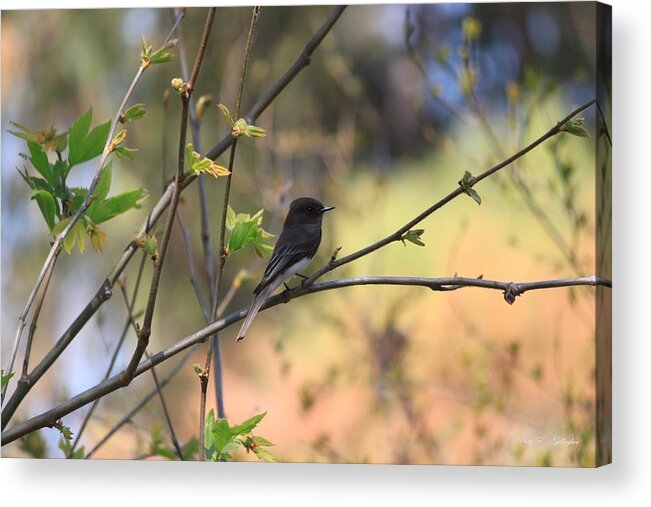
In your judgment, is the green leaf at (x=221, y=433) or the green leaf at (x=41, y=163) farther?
the green leaf at (x=41, y=163)

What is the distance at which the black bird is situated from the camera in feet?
8.14

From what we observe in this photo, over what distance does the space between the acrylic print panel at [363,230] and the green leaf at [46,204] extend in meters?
0.70

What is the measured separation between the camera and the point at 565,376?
2.79m

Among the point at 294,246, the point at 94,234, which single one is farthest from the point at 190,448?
the point at 94,234

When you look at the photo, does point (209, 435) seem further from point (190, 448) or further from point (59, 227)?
point (190, 448)

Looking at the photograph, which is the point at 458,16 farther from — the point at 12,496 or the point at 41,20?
the point at 12,496

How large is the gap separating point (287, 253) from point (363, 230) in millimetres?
688

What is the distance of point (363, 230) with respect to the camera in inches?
128

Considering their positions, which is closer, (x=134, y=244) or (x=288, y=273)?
(x=134, y=244)

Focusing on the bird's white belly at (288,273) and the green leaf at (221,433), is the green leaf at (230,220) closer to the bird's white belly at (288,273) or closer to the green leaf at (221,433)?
the green leaf at (221,433)

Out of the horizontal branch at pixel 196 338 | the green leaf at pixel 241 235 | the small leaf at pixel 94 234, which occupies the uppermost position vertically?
the small leaf at pixel 94 234

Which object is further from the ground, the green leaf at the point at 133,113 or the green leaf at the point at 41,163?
the green leaf at the point at 133,113

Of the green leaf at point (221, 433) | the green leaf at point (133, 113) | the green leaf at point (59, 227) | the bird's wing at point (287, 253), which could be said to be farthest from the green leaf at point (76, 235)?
the bird's wing at point (287, 253)

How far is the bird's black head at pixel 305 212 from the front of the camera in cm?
282
